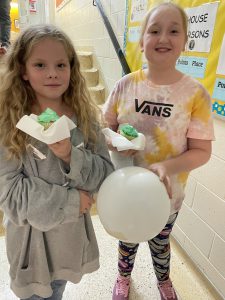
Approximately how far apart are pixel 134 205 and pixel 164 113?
0.34m

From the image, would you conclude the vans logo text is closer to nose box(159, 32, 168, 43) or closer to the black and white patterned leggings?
nose box(159, 32, 168, 43)

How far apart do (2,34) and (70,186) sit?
2603mm

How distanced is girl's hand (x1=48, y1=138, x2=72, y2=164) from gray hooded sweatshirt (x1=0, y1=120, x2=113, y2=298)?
2 centimetres

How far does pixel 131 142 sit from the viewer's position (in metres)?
0.69

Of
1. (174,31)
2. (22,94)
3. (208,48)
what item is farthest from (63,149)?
(208,48)

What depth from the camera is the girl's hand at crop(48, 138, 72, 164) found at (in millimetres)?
610

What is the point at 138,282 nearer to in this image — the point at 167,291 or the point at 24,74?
the point at 167,291

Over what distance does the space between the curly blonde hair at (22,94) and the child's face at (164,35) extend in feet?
0.78

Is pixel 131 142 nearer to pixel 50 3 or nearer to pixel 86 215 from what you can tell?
pixel 86 215

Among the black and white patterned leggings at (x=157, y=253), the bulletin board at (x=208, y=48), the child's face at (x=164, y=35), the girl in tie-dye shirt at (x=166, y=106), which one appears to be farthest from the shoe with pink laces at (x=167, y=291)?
the child's face at (x=164, y=35)

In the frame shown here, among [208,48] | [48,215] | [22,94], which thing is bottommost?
[48,215]

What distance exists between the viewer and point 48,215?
0.66 metres

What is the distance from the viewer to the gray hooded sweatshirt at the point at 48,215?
2.18ft

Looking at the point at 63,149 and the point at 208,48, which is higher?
the point at 208,48
